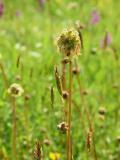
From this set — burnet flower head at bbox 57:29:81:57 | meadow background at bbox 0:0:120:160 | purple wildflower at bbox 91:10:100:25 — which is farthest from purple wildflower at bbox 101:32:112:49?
burnet flower head at bbox 57:29:81:57

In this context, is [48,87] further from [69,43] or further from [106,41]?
[69,43]

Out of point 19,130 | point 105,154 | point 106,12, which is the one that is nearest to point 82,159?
point 105,154

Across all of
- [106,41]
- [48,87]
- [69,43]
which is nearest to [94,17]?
[48,87]

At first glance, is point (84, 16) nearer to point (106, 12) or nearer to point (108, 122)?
point (106, 12)

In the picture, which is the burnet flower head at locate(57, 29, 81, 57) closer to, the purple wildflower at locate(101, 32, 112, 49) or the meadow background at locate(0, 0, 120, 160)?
the meadow background at locate(0, 0, 120, 160)

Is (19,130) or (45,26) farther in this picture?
(45,26)

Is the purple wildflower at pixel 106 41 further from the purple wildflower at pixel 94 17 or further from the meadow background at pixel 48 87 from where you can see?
the purple wildflower at pixel 94 17
